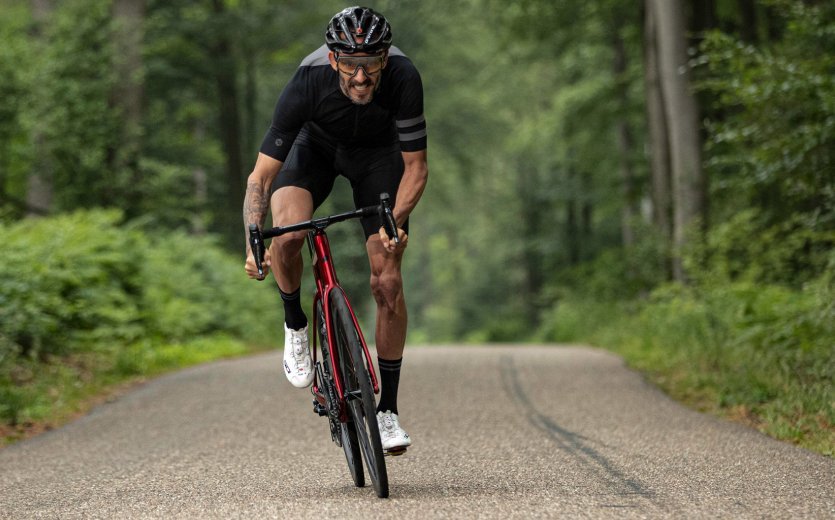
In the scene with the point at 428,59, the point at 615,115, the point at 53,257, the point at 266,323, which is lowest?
the point at 266,323

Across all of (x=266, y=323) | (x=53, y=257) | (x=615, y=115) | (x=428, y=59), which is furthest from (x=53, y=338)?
(x=428, y=59)

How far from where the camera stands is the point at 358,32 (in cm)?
529

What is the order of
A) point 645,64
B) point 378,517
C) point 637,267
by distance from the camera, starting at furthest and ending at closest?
point 645,64 < point 637,267 < point 378,517

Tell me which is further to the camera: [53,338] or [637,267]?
[637,267]

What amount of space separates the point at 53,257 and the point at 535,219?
94.4ft

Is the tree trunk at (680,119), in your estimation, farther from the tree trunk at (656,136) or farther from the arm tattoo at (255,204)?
the arm tattoo at (255,204)

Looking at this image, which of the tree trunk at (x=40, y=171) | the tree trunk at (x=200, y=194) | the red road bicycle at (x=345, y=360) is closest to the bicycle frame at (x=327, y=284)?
the red road bicycle at (x=345, y=360)

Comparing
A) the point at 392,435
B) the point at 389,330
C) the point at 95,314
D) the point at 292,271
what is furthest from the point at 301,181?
the point at 95,314

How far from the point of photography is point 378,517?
4.77 metres

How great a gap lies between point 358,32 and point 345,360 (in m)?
1.58

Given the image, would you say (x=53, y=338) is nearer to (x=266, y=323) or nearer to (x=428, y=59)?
(x=266, y=323)

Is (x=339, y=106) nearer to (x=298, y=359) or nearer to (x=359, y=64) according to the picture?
Result: (x=359, y=64)

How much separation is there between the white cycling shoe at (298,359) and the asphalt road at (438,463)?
1.78 ft

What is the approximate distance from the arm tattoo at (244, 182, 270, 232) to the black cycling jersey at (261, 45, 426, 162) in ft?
0.63
